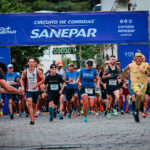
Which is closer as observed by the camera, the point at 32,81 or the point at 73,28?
the point at 32,81

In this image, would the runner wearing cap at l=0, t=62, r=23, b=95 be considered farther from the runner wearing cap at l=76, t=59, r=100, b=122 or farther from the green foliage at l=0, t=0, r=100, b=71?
the green foliage at l=0, t=0, r=100, b=71

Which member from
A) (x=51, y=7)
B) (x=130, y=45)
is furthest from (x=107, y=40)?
(x=51, y=7)

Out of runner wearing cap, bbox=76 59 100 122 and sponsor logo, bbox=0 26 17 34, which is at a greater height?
sponsor logo, bbox=0 26 17 34

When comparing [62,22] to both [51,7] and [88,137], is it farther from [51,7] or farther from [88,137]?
[51,7]

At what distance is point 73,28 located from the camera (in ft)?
69.1

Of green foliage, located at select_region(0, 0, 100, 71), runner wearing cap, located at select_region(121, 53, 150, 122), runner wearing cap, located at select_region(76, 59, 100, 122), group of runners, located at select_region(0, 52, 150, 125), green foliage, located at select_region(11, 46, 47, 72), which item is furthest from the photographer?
green foliage, located at select_region(11, 46, 47, 72)

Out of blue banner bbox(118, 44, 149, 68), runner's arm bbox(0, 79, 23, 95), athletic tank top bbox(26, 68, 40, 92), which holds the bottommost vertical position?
athletic tank top bbox(26, 68, 40, 92)

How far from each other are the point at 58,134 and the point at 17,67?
3658cm

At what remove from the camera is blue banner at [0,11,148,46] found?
20844 mm

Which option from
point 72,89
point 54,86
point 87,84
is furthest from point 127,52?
point 87,84

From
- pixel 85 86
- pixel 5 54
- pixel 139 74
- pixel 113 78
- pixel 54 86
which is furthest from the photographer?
pixel 5 54

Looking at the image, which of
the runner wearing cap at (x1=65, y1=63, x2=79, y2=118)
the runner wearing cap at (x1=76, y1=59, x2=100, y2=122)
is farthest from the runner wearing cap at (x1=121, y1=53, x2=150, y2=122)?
the runner wearing cap at (x1=65, y1=63, x2=79, y2=118)

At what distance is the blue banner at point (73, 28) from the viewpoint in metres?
20.8

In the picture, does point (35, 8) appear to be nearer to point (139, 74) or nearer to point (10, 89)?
point (139, 74)
